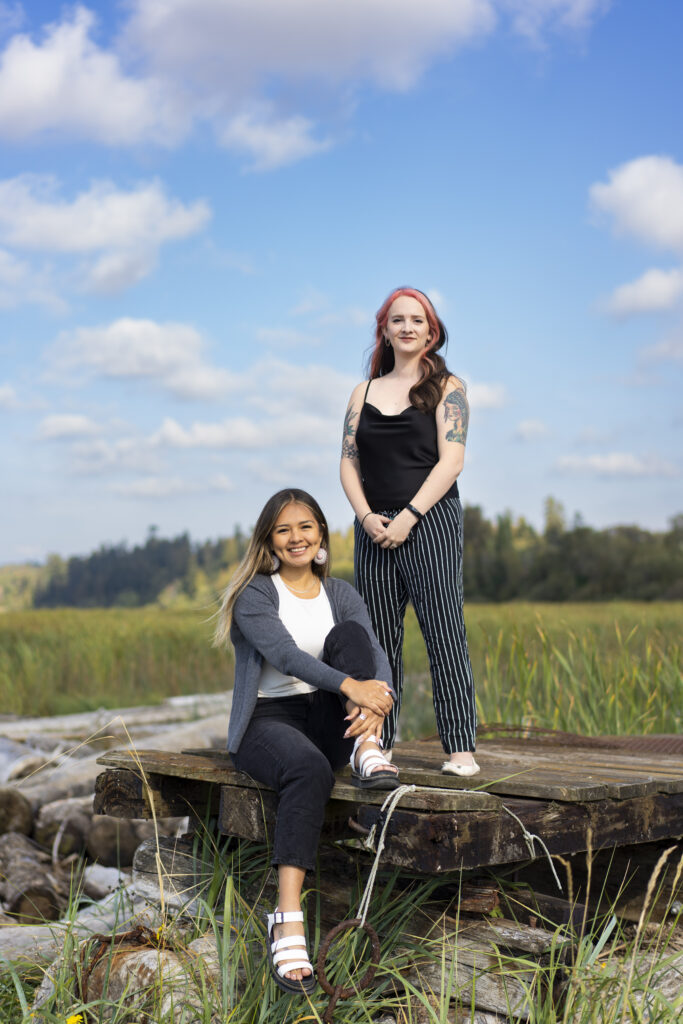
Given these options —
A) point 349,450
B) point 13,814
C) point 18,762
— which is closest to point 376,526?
point 349,450

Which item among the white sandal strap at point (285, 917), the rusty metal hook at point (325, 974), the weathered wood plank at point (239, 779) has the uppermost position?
the weathered wood plank at point (239, 779)

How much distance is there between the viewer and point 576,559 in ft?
152

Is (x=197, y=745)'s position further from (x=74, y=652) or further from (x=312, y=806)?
(x=312, y=806)

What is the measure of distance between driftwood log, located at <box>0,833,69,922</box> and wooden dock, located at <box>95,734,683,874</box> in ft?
4.61

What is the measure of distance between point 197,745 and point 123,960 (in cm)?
589

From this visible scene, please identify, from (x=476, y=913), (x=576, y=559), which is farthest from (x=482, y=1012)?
(x=576, y=559)

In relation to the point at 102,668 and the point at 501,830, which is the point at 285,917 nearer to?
the point at 501,830

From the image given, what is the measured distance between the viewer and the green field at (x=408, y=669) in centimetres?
666

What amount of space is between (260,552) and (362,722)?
796mm

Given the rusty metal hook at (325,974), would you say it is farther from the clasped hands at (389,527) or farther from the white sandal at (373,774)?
the clasped hands at (389,527)

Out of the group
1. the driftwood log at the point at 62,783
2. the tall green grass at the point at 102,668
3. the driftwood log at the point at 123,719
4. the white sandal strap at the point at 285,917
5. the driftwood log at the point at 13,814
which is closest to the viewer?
the white sandal strap at the point at 285,917

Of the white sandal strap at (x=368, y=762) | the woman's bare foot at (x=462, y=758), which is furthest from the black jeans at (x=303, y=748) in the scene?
the woman's bare foot at (x=462, y=758)

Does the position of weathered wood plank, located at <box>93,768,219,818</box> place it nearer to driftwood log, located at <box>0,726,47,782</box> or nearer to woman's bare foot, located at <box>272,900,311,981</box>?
woman's bare foot, located at <box>272,900,311,981</box>

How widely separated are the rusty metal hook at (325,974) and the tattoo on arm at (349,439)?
1870mm
